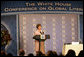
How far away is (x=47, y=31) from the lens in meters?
14.2

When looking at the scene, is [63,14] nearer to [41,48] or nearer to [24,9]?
[24,9]

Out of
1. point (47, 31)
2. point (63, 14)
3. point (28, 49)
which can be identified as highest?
point (63, 14)

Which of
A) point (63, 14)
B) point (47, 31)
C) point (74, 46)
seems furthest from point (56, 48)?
point (74, 46)

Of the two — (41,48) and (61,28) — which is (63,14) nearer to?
(61,28)

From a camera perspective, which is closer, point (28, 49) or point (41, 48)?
point (41, 48)

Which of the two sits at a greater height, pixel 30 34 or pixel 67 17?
pixel 67 17

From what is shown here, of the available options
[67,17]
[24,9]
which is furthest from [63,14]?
[24,9]

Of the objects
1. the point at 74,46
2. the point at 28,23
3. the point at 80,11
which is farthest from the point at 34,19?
Result: the point at 74,46

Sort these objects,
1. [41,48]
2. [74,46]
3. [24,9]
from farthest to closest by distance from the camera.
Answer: [24,9] → [41,48] → [74,46]

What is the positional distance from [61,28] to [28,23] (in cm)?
187

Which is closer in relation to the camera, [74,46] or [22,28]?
[74,46]

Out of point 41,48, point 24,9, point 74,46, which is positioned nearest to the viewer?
point 74,46

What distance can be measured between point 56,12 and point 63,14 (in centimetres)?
59

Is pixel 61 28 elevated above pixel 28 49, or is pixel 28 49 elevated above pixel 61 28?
pixel 61 28
